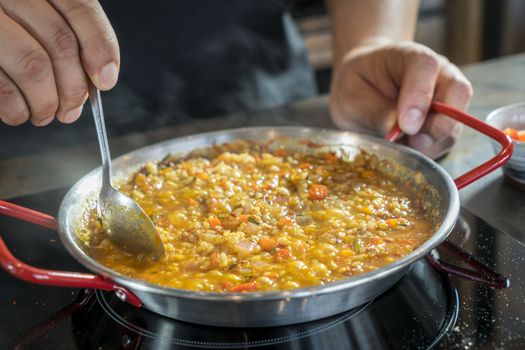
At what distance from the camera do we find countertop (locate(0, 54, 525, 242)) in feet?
5.54

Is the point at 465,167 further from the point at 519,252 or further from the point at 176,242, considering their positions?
the point at 176,242

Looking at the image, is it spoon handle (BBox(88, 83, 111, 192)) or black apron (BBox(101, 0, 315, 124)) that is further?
black apron (BBox(101, 0, 315, 124))

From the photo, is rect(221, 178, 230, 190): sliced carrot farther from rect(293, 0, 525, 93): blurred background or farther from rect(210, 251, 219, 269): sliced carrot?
rect(293, 0, 525, 93): blurred background

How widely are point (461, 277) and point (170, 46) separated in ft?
5.64

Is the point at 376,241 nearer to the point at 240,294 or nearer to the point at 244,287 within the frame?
the point at 244,287

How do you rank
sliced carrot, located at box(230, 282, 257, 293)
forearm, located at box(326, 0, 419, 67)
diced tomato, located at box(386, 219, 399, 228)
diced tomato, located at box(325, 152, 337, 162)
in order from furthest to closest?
forearm, located at box(326, 0, 419, 67)
diced tomato, located at box(325, 152, 337, 162)
diced tomato, located at box(386, 219, 399, 228)
sliced carrot, located at box(230, 282, 257, 293)

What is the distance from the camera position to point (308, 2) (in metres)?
4.54

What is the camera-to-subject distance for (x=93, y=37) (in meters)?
1.27

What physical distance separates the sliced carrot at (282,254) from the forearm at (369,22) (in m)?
1.36

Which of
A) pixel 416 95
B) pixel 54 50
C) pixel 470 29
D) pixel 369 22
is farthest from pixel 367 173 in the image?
pixel 470 29

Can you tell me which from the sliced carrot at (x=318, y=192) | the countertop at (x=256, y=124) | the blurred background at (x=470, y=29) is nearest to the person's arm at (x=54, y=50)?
the sliced carrot at (x=318, y=192)

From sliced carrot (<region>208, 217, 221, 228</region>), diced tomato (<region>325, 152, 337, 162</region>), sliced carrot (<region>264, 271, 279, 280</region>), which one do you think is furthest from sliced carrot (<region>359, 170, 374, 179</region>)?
sliced carrot (<region>264, 271, 279, 280</region>)

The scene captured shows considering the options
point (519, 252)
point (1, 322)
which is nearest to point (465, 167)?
point (519, 252)

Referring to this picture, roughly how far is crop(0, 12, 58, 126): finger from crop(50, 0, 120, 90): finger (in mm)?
89
